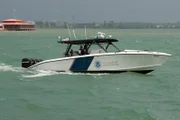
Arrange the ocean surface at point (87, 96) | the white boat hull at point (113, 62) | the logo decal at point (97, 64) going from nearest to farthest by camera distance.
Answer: the ocean surface at point (87, 96) < the white boat hull at point (113, 62) < the logo decal at point (97, 64)

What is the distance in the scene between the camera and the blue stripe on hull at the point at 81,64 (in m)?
21.8

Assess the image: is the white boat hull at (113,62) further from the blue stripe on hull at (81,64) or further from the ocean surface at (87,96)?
the ocean surface at (87,96)

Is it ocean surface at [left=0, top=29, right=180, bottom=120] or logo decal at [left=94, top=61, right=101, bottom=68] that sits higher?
logo decal at [left=94, top=61, right=101, bottom=68]

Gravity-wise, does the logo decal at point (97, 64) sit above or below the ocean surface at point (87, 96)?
above

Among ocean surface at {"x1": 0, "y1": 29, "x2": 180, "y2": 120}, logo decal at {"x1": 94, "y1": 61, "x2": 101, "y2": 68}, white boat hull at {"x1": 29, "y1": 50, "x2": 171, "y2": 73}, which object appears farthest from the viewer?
logo decal at {"x1": 94, "y1": 61, "x2": 101, "y2": 68}

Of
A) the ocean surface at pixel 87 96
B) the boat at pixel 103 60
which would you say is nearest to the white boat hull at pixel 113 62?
the boat at pixel 103 60

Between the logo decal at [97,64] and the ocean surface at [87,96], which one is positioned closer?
the ocean surface at [87,96]

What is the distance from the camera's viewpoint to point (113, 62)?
859 inches

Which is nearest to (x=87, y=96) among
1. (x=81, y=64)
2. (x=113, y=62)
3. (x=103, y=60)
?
(x=103, y=60)

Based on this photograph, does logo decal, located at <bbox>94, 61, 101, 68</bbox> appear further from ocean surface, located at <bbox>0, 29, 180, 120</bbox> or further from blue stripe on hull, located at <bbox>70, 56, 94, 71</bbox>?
ocean surface, located at <bbox>0, 29, 180, 120</bbox>

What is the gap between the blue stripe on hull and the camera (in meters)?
21.8

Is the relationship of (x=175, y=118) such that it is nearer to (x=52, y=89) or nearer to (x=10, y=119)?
(x=10, y=119)

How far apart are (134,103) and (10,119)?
4.53 metres

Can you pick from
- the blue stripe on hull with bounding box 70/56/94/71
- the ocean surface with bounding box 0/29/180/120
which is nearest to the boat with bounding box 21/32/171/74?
the blue stripe on hull with bounding box 70/56/94/71
